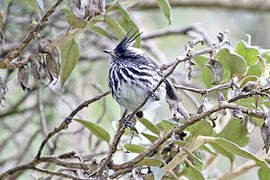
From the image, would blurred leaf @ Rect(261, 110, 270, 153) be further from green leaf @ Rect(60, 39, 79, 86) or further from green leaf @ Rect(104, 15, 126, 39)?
green leaf @ Rect(60, 39, 79, 86)

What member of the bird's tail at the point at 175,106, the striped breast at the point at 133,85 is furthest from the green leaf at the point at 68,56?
the bird's tail at the point at 175,106

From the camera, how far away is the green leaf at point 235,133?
2.18m

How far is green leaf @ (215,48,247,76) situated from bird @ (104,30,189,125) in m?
0.24

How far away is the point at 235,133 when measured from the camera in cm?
220

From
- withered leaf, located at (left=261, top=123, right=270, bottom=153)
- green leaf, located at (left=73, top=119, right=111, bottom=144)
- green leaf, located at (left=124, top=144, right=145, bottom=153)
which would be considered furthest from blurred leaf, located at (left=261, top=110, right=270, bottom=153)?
green leaf, located at (left=73, top=119, right=111, bottom=144)

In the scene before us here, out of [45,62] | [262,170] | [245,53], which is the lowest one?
[262,170]

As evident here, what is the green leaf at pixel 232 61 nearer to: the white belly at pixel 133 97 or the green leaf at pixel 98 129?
the white belly at pixel 133 97

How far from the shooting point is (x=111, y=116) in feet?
9.73

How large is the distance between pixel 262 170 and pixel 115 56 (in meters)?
0.85

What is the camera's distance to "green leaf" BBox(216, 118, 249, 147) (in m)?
2.18

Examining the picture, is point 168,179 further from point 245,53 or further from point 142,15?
point 142,15

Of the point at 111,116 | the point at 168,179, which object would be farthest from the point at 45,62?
the point at 111,116

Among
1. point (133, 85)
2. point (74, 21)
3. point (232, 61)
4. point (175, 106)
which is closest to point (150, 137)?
point (175, 106)

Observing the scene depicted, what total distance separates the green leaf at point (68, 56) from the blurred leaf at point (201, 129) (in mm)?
520
